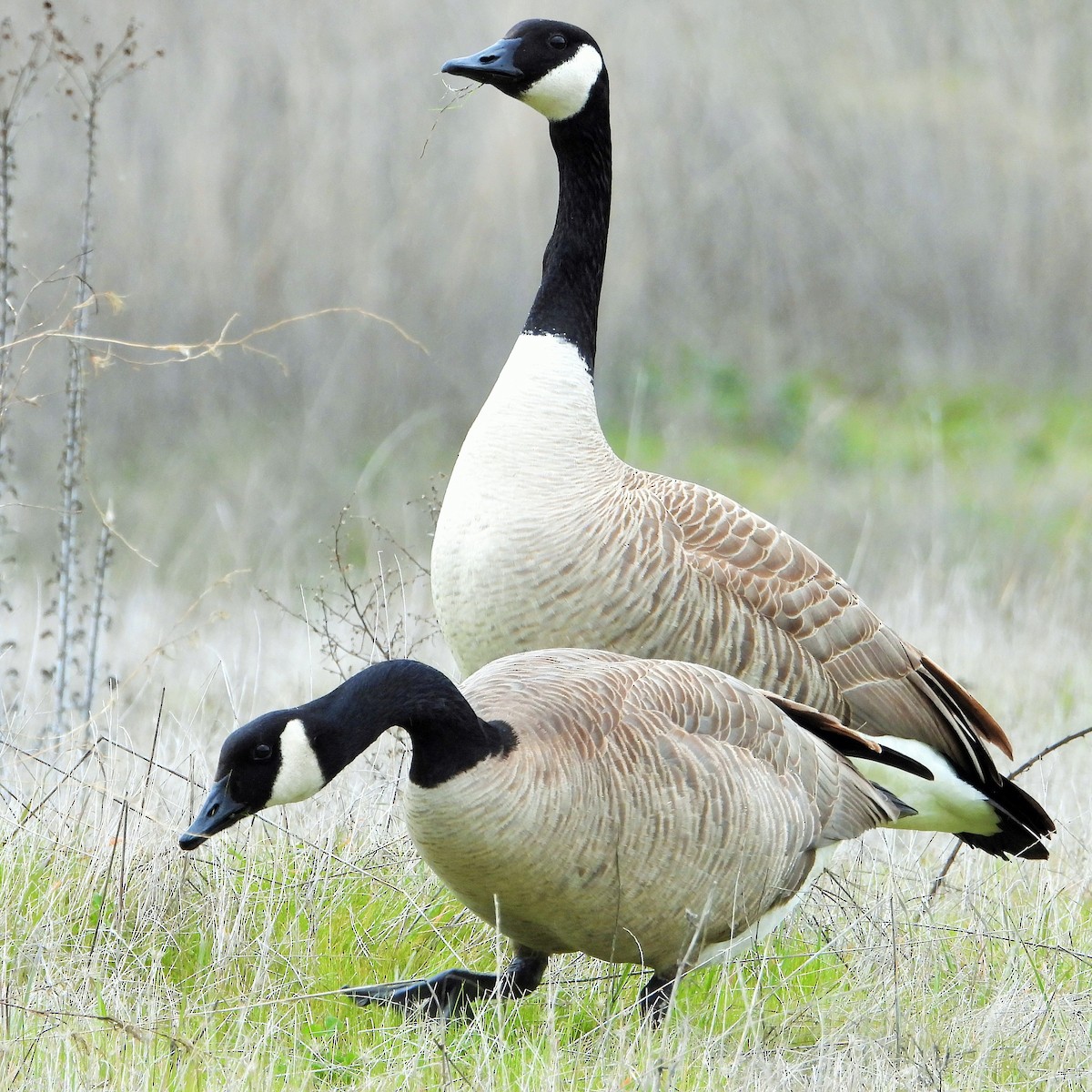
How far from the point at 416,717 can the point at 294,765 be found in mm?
270

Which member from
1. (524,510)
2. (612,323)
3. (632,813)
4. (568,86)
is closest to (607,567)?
(524,510)

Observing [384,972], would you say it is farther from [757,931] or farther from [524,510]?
[524,510]

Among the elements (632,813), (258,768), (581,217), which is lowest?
(632,813)

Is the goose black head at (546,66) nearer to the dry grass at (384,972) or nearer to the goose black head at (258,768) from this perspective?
the dry grass at (384,972)

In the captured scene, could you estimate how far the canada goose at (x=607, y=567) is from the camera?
429 centimetres

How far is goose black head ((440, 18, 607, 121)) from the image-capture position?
15.7ft

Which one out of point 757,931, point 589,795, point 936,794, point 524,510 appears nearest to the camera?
point 589,795

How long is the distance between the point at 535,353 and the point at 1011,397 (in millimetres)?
9458

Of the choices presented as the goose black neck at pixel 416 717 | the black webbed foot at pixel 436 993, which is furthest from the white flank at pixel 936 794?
the goose black neck at pixel 416 717

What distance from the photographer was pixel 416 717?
10.7ft

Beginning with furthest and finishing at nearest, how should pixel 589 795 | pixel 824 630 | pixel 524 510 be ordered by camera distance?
pixel 824 630 → pixel 524 510 → pixel 589 795

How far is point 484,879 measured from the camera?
3.35m

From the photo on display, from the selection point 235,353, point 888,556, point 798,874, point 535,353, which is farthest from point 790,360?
point 798,874

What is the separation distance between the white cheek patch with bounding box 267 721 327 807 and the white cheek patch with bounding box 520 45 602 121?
2.48m
